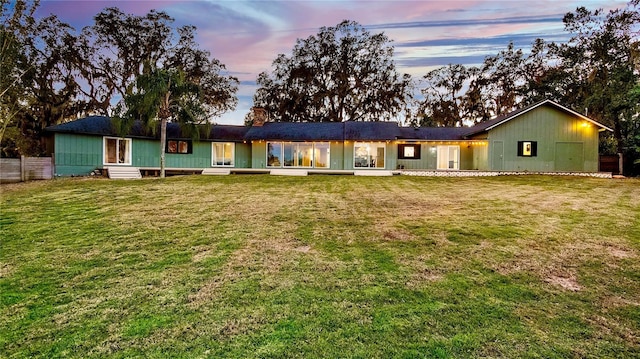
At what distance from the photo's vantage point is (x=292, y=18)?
Answer: 549 inches

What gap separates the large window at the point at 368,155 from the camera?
22.2 metres

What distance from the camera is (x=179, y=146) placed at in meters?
22.2

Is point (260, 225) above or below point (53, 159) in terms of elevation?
below

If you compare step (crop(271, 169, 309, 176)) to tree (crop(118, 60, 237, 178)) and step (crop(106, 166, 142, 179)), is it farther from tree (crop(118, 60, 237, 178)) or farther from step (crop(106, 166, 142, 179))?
step (crop(106, 166, 142, 179))

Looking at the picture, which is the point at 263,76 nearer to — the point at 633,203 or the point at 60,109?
the point at 60,109

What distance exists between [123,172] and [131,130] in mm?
2878

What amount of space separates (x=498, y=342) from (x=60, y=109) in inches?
1284

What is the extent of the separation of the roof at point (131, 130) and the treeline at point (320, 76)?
1.38 metres

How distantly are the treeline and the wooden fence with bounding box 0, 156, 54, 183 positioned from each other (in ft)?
4.49

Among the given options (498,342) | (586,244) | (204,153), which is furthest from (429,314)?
(204,153)

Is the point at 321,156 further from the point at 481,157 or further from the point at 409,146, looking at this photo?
the point at 481,157

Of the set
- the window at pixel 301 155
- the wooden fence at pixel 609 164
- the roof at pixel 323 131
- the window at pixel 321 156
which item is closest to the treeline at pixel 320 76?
the wooden fence at pixel 609 164

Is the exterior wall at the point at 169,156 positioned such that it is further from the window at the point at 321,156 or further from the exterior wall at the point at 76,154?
the window at the point at 321,156

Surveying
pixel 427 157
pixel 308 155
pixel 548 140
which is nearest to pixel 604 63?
pixel 548 140
